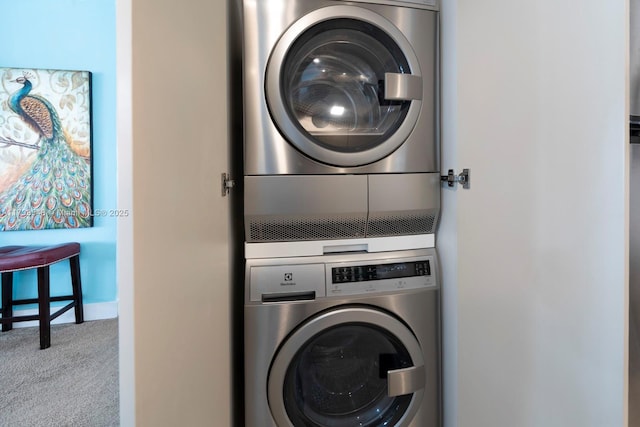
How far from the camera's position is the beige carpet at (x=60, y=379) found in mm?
1290

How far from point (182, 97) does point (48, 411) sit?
5.30ft

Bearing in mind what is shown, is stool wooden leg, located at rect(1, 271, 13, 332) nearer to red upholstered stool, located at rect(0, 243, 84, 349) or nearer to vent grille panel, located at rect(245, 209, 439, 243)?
red upholstered stool, located at rect(0, 243, 84, 349)

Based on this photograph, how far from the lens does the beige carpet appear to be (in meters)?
1.29

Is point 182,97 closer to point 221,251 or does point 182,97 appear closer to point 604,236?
point 221,251

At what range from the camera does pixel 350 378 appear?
3.41ft

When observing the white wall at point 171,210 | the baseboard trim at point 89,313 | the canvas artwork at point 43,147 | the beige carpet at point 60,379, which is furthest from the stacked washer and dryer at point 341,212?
the canvas artwork at point 43,147

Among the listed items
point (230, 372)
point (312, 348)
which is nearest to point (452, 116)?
point (312, 348)

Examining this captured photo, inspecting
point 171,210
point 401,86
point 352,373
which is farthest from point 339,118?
point 352,373

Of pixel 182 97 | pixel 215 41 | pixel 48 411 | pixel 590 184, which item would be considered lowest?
pixel 48 411

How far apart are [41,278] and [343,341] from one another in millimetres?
1950

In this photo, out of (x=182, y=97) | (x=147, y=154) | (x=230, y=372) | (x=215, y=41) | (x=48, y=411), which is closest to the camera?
(x=147, y=154)

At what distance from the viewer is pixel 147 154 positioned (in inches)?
16.9

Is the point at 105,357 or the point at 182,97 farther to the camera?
the point at 105,357

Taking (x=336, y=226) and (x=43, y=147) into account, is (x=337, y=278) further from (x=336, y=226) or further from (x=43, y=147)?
(x=43, y=147)
